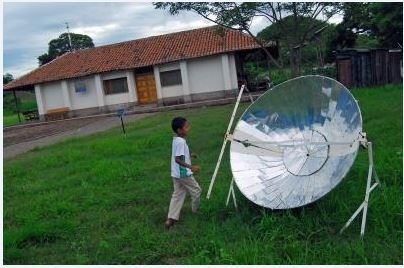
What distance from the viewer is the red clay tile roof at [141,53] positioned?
23.1 meters

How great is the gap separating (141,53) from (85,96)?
394cm

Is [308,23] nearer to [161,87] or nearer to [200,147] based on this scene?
[200,147]

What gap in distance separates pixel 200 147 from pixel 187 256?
5213 millimetres

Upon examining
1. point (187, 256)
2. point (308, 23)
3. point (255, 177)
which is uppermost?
point (308, 23)

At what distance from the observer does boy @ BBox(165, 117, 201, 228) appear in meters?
4.84

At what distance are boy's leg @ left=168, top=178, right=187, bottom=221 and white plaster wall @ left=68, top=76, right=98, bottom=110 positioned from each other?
21.6 meters

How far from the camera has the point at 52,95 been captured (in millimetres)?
26703

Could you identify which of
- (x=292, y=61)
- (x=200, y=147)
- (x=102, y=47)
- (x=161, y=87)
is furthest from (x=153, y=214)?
(x=102, y=47)

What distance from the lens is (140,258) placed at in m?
4.22

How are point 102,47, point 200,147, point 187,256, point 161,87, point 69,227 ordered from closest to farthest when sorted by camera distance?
point 187,256 < point 69,227 < point 200,147 < point 161,87 < point 102,47

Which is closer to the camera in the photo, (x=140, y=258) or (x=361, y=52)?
(x=140, y=258)

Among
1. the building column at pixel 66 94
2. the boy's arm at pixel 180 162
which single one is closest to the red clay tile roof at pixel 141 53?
the building column at pixel 66 94

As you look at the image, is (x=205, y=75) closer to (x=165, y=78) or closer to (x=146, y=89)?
(x=165, y=78)

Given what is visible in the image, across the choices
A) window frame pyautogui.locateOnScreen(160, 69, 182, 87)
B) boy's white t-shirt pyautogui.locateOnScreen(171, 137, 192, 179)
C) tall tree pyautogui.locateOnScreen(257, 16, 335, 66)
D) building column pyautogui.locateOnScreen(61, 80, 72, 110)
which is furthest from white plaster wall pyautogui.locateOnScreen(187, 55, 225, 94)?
boy's white t-shirt pyautogui.locateOnScreen(171, 137, 192, 179)
